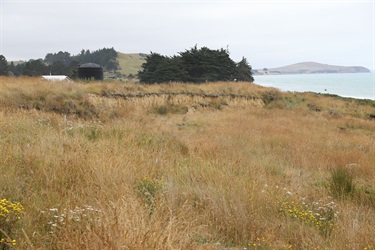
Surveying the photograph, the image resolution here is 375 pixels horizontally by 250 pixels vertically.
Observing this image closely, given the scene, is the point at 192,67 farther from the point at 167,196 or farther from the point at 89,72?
the point at 167,196

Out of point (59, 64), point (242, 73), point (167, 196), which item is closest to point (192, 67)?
point (242, 73)

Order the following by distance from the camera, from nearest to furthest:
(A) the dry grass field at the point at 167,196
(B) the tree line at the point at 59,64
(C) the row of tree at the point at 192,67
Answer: (A) the dry grass field at the point at 167,196 < (C) the row of tree at the point at 192,67 < (B) the tree line at the point at 59,64

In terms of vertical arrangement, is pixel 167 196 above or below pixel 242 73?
below

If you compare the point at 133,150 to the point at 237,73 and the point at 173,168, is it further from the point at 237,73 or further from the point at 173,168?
the point at 237,73

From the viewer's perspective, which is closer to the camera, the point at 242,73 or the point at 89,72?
the point at 89,72

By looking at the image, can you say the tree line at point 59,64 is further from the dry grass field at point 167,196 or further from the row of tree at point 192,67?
the dry grass field at point 167,196

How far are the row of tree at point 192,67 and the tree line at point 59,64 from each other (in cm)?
1088

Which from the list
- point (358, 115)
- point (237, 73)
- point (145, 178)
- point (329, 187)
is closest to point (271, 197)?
point (145, 178)

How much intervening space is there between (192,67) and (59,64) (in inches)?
1520

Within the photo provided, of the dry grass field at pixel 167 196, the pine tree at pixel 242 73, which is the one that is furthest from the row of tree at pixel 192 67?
the dry grass field at pixel 167 196

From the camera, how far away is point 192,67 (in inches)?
1757

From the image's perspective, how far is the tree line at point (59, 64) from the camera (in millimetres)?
62394

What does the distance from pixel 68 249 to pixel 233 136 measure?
10994mm

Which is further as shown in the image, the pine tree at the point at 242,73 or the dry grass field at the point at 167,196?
the pine tree at the point at 242,73
